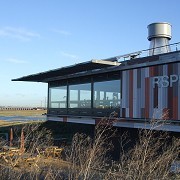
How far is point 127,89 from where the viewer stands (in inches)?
761

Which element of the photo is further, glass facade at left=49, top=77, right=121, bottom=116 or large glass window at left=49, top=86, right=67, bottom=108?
large glass window at left=49, top=86, right=67, bottom=108

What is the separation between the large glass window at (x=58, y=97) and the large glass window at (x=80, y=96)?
33.7 inches

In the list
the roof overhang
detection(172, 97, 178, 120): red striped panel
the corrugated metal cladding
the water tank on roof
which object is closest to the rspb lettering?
the corrugated metal cladding

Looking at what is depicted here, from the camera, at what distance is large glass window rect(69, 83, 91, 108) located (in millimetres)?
22406

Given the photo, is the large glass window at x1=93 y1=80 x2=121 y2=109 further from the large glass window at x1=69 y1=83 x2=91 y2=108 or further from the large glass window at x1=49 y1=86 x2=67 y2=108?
the large glass window at x1=49 y1=86 x2=67 y2=108

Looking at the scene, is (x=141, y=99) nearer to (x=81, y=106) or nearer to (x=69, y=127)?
(x=81, y=106)

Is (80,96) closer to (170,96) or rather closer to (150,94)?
(150,94)

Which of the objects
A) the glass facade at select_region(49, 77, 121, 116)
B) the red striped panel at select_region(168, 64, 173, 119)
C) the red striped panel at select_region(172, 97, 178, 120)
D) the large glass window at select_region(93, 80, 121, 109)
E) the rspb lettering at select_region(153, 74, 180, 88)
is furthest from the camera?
the glass facade at select_region(49, 77, 121, 116)

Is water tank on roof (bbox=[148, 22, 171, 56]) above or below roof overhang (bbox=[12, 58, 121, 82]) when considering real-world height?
above

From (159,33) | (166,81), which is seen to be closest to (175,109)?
(166,81)

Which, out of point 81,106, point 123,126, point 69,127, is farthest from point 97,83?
point 69,127

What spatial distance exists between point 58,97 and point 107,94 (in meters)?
6.20

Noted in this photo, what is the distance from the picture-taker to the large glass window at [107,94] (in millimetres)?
20100

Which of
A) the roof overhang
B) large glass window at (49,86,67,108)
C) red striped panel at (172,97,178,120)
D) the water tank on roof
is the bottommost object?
red striped panel at (172,97,178,120)
